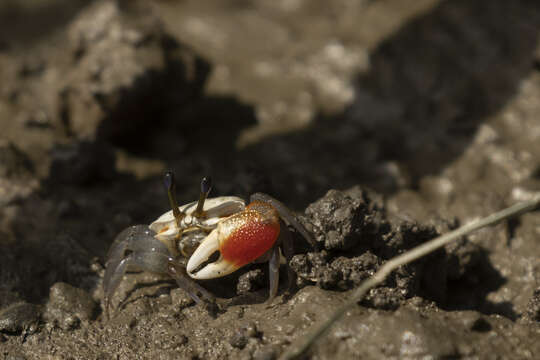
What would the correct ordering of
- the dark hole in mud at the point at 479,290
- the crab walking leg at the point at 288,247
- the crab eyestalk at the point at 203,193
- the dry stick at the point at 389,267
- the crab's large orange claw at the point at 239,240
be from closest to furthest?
the dry stick at the point at 389,267
the crab's large orange claw at the point at 239,240
the crab walking leg at the point at 288,247
the crab eyestalk at the point at 203,193
the dark hole in mud at the point at 479,290

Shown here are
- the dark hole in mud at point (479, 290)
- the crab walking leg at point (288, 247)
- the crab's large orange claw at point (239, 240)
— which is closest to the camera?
the crab's large orange claw at point (239, 240)

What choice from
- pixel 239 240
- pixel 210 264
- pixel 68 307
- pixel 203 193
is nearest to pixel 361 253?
pixel 239 240

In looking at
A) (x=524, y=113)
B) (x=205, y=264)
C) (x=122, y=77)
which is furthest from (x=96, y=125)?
(x=524, y=113)

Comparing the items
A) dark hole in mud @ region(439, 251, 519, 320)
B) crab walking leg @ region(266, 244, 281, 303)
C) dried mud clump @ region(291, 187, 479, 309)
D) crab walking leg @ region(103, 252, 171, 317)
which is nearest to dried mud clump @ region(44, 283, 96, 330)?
crab walking leg @ region(103, 252, 171, 317)

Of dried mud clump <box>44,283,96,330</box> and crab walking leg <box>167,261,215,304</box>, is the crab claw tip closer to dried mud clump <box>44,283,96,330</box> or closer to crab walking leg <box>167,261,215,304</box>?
crab walking leg <box>167,261,215,304</box>

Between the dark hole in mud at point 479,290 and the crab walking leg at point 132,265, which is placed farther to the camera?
the dark hole in mud at point 479,290

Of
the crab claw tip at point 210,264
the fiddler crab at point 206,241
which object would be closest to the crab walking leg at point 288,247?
the fiddler crab at point 206,241

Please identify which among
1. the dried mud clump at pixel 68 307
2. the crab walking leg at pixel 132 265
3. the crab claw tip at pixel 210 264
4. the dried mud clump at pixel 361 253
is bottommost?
the dried mud clump at pixel 68 307

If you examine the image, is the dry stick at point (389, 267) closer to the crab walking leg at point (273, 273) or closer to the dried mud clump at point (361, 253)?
the dried mud clump at point (361, 253)

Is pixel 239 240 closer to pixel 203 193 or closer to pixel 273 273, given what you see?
pixel 273 273

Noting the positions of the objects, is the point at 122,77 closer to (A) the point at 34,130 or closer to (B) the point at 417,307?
(A) the point at 34,130
